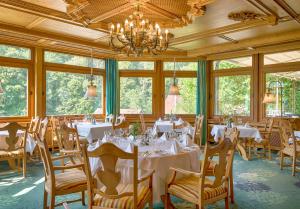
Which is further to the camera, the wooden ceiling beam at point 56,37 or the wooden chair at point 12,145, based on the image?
the wooden ceiling beam at point 56,37

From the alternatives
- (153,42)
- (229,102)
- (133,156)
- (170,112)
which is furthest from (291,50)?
(133,156)

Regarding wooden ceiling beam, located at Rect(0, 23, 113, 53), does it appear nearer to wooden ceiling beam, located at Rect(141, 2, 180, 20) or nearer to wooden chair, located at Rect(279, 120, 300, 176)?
wooden ceiling beam, located at Rect(141, 2, 180, 20)

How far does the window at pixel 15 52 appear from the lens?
6.51 meters

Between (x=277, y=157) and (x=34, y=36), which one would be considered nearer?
(x=34, y=36)

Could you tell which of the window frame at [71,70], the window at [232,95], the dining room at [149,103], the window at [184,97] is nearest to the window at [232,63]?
the dining room at [149,103]

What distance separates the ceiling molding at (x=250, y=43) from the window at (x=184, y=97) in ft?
3.39

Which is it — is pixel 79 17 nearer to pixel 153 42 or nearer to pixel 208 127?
pixel 153 42

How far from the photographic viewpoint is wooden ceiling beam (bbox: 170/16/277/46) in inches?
201

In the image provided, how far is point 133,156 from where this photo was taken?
2297 mm

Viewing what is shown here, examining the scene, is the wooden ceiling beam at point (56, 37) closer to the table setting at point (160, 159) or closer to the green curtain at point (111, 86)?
the green curtain at point (111, 86)

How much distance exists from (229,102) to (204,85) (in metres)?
1.02

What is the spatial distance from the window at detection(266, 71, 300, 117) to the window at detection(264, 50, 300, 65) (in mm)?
348

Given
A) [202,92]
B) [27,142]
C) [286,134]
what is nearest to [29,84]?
[27,142]

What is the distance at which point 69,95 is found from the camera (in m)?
8.02
